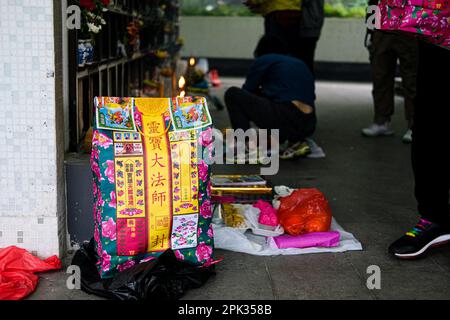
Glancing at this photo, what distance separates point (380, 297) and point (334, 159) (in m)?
2.88

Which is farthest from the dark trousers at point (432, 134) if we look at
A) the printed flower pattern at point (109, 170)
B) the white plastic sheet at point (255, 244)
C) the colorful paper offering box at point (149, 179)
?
the printed flower pattern at point (109, 170)

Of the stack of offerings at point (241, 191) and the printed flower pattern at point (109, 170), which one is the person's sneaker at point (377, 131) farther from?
the printed flower pattern at point (109, 170)

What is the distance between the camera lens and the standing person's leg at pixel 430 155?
291cm

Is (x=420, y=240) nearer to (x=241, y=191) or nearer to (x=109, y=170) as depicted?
(x=241, y=191)

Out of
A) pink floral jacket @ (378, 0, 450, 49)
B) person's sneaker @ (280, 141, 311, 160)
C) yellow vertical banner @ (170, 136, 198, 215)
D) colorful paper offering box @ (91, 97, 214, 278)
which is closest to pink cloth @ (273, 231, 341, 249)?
colorful paper offering box @ (91, 97, 214, 278)

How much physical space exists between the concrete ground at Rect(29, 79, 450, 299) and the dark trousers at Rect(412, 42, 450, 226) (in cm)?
27

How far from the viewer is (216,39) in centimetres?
1296

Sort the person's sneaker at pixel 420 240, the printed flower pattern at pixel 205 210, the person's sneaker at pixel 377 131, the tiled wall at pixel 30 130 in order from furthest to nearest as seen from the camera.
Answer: the person's sneaker at pixel 377 131 < the person's sneaker at pixel 420 240 < the printed flower pattern at pixel 205 210 < the tiled wall at pixel 30 130

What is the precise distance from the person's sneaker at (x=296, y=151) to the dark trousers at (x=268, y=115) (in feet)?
0.55

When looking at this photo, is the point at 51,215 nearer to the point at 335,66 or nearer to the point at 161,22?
the point at 161,22

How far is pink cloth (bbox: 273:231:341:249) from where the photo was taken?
314 cm

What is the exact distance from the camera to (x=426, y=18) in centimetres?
274

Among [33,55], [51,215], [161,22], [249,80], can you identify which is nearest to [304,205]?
[51,215]

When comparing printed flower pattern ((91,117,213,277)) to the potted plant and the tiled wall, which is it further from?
the potted plant
